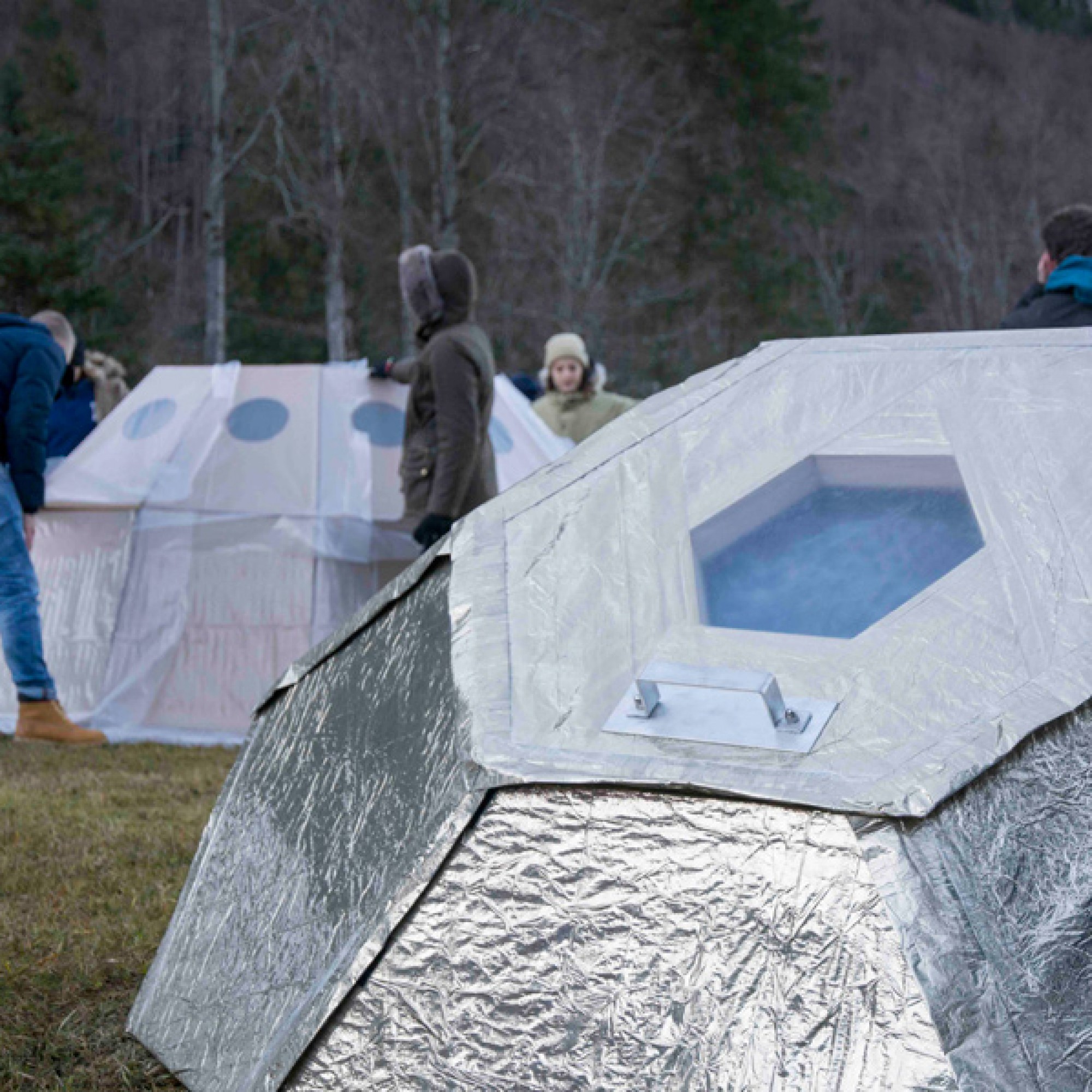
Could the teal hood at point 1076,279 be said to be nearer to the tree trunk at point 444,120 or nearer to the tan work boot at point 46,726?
the tan work boot at point 46,726

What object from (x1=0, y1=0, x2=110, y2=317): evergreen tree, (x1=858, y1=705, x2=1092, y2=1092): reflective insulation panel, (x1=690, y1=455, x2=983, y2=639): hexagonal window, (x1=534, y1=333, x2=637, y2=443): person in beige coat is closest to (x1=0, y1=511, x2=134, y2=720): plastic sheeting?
(x1=534, y1=333, x2=637, y2=443): person in beige coat

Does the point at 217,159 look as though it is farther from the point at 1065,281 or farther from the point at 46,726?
the point at 1065,281

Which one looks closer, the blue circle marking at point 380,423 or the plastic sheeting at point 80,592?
the plastic sheeting at point 80,592

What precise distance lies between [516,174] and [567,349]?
1294 cm

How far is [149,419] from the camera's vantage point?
633 centimetres

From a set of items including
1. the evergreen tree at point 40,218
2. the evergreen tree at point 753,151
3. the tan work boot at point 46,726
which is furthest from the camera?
the evergreen tree at point 753,151

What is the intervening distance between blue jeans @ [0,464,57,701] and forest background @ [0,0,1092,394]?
439 inches

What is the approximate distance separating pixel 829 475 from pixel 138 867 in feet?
7.22

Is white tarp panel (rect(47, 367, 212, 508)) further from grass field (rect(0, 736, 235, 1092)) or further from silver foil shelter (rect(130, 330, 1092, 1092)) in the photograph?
silver foil shelter (rect(130, 330, 1092, 1092))

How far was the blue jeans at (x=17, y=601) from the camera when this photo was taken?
523 cm

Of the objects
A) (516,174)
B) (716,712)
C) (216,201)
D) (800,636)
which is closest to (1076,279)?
(800,636)

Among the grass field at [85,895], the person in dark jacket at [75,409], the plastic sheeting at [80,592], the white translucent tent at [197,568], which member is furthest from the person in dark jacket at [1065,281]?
the person in dark jacket at [75,409]

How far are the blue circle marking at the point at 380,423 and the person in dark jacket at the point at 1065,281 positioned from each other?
120 inches

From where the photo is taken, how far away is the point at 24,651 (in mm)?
5277
